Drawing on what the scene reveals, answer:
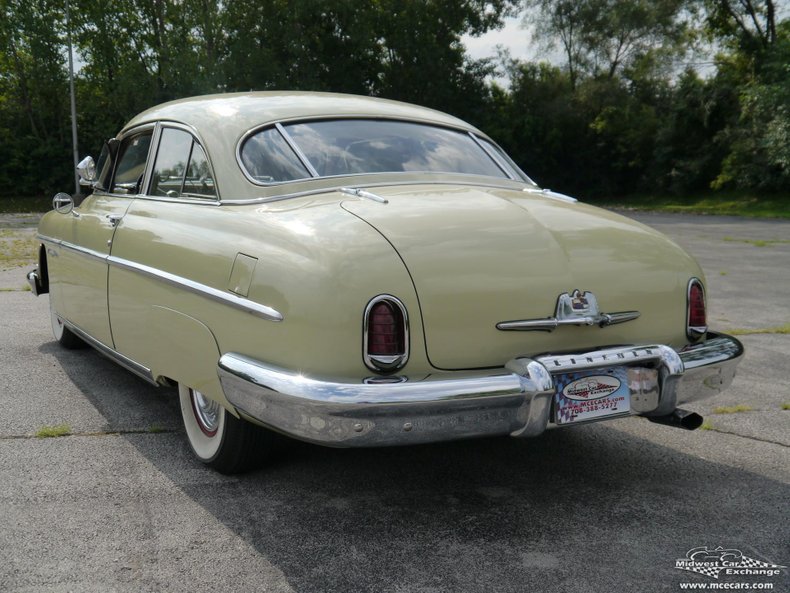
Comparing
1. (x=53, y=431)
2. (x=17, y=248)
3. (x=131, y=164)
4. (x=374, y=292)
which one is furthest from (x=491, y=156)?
(x=17, y=248)

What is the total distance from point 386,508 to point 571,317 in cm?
106

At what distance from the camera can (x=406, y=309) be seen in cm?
277

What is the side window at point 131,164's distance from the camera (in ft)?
14.7

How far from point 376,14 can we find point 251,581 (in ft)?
119

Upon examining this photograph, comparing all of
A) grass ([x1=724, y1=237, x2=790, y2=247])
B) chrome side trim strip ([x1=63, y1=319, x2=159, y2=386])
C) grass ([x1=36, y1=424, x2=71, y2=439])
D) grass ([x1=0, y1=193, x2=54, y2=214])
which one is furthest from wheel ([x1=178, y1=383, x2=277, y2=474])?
grass ([x1=0, y1=193, x2=54, y2=214])

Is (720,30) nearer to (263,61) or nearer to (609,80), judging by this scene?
(609,80)

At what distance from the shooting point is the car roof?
3799 millimetres

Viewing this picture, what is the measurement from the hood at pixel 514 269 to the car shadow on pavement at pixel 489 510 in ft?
2.16

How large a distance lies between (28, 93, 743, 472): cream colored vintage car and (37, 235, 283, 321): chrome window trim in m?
0.01

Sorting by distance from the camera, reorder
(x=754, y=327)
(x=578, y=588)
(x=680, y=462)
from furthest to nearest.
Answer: (x=754, y=327)
(x=680, y=462)
(x=578, y=588)

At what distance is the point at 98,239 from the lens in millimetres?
4406

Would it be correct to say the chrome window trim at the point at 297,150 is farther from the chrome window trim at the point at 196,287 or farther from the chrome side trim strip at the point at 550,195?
the chrome side trim strip at the point at 550,195

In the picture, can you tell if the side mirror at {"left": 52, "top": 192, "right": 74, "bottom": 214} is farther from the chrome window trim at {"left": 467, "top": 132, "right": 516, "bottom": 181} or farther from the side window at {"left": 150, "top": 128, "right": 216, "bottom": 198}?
the chrome window trim at {"left": 467, "top": 132, "right": 516, "bottom": 181}

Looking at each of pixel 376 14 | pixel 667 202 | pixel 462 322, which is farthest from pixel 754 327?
pixel 376 14
